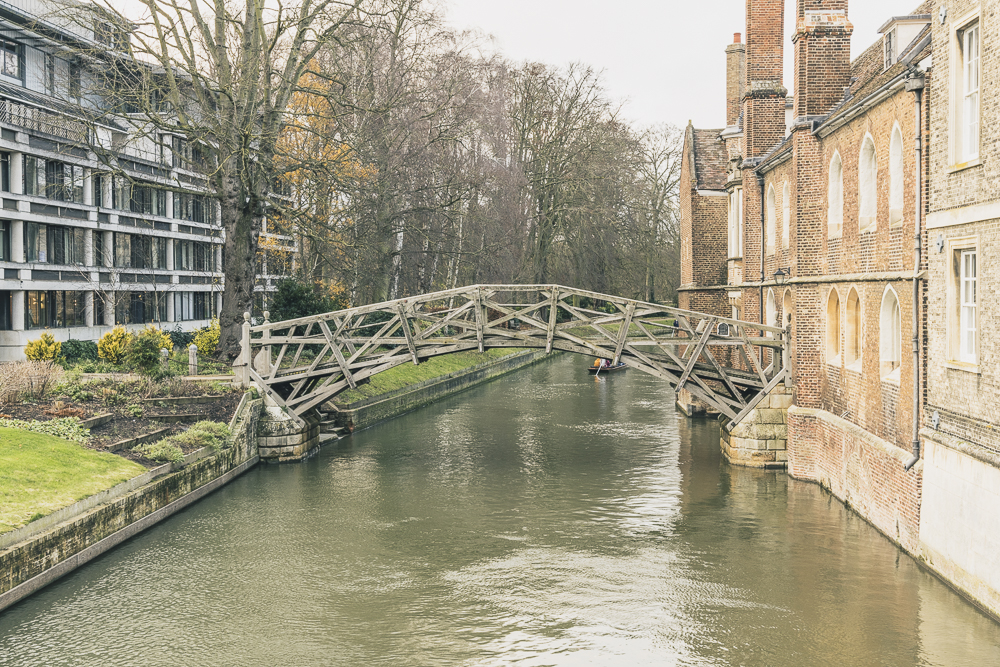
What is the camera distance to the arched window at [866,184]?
1669cm

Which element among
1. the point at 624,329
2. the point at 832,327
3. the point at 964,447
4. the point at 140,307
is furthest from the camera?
the point at 140,307

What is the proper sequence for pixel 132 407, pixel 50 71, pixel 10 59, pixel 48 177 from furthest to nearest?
pixel 50 71 < pixel 48 177 < pixel 10 59 < pixel 132 407

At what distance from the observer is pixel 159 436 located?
18.3 meters

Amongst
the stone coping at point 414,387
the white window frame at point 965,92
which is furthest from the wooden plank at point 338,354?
the white window frame at point 965,92

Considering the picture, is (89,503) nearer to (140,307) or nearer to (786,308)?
(786,308)

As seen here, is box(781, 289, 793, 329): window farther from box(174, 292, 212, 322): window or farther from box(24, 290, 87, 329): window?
box(174, 292, 212, 322): window

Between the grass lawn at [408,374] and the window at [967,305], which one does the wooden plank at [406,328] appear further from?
the window at [967,305]

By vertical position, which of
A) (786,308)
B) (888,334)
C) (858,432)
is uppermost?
(786,308)

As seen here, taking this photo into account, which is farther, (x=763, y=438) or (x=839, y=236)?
(x=763, y=438)

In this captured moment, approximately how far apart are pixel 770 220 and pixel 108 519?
16872mm

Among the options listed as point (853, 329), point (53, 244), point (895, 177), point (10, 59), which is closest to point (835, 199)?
point (853, 329)

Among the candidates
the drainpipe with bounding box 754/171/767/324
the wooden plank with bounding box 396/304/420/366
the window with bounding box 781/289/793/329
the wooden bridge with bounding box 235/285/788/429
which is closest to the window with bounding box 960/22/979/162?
the wooden bridge with bounding box 235/285/788/429

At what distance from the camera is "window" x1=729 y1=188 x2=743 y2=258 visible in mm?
26984

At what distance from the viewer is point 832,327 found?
19.0 metres
